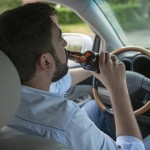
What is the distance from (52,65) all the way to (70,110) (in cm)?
20

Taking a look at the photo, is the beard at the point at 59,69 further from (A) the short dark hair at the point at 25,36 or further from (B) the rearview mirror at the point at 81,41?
(B) the rearview mirror at the point at 81,41

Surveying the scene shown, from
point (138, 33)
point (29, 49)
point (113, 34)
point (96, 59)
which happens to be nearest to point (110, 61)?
point (96, 59)

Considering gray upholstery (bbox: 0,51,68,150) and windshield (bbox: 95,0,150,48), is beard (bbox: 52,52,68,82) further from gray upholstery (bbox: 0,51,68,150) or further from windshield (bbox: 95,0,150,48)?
windshield (bbox: 95,0,150,48)

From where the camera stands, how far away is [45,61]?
5.17 feet

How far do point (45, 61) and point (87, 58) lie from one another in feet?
1.66

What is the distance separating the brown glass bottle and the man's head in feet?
1.04

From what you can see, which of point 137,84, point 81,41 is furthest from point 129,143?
point 81,41

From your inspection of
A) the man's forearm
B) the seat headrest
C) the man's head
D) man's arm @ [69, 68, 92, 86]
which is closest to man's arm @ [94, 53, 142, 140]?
the man's forearm

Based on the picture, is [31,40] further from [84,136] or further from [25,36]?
[84,136]

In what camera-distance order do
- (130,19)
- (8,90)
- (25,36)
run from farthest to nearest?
(130,19), (25,36), (8,90)

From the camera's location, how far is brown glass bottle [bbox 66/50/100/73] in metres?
1.95

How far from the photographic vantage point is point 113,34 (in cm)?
281

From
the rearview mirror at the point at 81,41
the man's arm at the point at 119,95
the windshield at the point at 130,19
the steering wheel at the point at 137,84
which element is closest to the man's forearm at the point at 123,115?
the man's arm at the point at 119,95

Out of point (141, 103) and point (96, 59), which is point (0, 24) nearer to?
point (96, 59)
